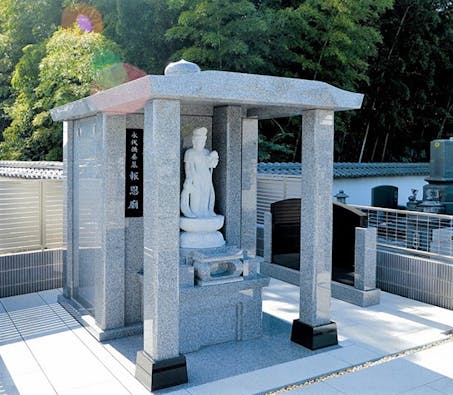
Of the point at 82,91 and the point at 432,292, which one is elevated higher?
the point at 82,91

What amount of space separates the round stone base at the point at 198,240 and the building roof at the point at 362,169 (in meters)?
7.50

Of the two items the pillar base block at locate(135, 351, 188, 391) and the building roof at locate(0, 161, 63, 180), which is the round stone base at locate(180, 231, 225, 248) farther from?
the building roof at locate(0, 161, 63, 180)

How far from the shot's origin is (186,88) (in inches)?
164

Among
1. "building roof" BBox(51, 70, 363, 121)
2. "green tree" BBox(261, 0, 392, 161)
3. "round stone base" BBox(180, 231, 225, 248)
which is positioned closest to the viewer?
"building roof" BBox(51, 70, 363, 121)

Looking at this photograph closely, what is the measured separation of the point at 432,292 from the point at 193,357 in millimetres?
3753

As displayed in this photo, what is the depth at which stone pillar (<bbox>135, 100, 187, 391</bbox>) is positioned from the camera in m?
4.21

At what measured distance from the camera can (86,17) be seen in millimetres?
16484

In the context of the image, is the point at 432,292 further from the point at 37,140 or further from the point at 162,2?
the point at 37,140

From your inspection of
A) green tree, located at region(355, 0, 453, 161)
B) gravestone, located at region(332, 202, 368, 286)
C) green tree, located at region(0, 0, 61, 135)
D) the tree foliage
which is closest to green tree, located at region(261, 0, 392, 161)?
the tree foliage

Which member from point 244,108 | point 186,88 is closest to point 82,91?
point 244,108

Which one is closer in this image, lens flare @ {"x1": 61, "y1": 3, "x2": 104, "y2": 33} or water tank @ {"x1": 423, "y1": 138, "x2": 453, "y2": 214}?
water tank @ {"x1": 423, "y1": 138, "x2": 453, "y2": 214}

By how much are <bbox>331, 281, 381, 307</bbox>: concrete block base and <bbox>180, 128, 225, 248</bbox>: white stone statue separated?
2.41m

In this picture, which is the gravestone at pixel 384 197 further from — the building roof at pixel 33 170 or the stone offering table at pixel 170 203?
the stone offering table at pixel 170 203

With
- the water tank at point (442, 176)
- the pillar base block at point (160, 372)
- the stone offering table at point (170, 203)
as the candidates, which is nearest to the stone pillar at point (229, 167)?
the stone offering table at point (170, 203)
